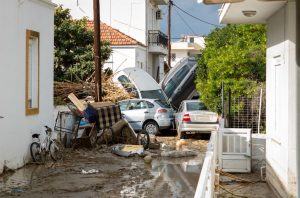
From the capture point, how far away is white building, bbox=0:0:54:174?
1298 cm

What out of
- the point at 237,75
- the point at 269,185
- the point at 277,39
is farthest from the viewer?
the point at 237,75

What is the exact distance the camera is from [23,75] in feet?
46.2

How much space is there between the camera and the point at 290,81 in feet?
29.6

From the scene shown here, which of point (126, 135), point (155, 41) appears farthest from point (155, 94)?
point (155, 41)

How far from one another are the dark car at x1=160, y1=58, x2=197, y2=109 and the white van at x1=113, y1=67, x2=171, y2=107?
1.20 metres

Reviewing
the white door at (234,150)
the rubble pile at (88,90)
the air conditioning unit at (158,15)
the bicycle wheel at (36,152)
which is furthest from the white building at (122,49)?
the white door at (234,150)

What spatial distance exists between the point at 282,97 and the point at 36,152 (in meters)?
7.14

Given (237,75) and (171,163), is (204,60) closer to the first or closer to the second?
(237,75)

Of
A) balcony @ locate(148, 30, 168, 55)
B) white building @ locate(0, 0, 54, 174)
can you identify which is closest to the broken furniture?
white building @ locate(0, 0, 54, 174)

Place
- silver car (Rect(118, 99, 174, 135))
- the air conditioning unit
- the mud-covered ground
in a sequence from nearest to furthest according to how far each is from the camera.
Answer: the mud-covered ground → silver car (Rect(118, 99, 174, 135)) → the air conditioning unit

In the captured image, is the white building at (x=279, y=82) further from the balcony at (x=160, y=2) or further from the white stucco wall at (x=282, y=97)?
the balcony at (x=160, y=2)

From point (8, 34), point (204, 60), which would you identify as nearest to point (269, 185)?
point (8, 34)

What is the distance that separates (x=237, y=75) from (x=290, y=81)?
8.96 metres

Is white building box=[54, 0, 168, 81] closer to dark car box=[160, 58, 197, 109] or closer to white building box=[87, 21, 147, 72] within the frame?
white building box=[87, 21, 147, 72]
